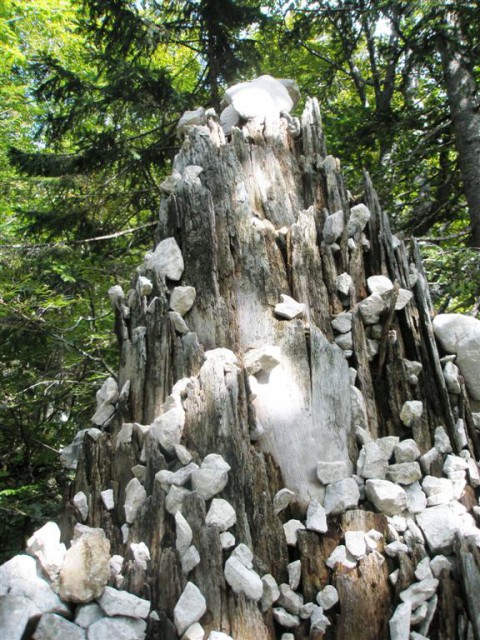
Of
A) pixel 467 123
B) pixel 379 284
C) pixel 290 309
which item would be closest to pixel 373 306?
pixel 379 284

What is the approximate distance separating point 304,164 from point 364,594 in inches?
96.8

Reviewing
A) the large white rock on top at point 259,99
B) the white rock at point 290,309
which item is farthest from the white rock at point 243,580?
the large white rock on top at point 259,99

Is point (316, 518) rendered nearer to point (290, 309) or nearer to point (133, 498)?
point (133, 498)

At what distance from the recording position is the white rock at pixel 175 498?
7.64 ft

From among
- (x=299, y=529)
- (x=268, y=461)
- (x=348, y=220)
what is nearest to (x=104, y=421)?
(x=268, y=461)

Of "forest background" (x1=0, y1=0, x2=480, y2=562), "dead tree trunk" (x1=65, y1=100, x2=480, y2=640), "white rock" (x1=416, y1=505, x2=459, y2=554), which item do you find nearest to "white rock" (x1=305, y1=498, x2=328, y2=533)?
"dead tree trunk" (x1=65, y1=100, x2=480, y2=640)

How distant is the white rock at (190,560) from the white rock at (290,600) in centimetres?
38

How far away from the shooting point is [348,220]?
3236 millimetres

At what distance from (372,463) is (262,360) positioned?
2.33 ft

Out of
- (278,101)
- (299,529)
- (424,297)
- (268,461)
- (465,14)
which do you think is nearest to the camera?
(299,529)

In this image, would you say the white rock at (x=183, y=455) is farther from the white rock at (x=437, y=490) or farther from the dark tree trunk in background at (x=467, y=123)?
the dark tree trunk in background at (x=467, y=123)

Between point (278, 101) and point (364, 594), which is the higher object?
point (278, 101)

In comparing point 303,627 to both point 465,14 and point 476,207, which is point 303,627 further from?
point 465,14

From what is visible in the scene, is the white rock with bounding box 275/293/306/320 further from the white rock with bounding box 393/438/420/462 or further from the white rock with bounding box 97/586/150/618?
the white rock with bounding box 97/586/150/618
